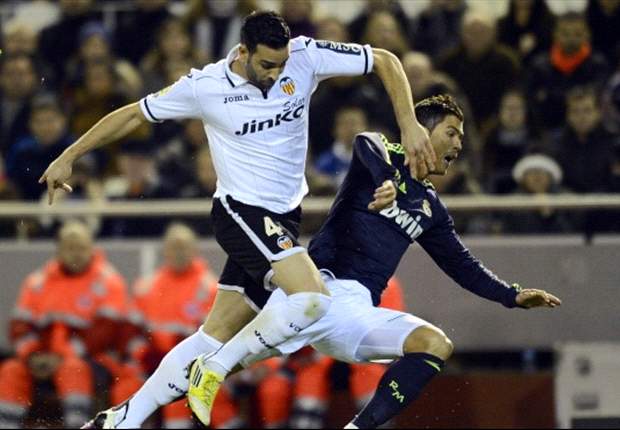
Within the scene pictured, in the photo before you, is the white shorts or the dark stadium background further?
the dark stadium background

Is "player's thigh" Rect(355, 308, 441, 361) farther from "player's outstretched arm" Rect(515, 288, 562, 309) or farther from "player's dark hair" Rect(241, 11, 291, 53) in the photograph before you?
"player's dark hair" Rect(241, 11, 291, 53)

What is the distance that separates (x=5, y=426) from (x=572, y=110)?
4.14 metres

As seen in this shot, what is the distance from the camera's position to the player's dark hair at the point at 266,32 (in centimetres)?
798

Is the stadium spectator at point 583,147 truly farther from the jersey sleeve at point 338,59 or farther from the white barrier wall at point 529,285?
the jersey sleeve at point 338,59

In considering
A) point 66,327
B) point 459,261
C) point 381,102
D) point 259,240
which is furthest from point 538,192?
point 259,240

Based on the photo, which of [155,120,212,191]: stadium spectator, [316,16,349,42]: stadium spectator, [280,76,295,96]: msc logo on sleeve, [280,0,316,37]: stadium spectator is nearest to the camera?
[280,76,295,96]: msc logo on sleeve

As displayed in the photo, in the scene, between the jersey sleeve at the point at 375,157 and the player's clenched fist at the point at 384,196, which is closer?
the player's clenched fist at the point at 384,196

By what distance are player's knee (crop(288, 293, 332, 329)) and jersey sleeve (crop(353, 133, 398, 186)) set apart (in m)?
0.60

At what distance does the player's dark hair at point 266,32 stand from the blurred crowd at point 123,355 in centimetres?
300

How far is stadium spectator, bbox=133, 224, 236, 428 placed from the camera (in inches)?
428

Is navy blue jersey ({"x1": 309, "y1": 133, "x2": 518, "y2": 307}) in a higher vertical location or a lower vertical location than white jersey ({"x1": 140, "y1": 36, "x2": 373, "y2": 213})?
lower

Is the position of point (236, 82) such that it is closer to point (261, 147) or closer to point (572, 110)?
point (261, 147)

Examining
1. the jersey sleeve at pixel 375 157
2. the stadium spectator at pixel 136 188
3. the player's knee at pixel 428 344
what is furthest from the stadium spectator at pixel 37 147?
the player's knee at pixel 428 344

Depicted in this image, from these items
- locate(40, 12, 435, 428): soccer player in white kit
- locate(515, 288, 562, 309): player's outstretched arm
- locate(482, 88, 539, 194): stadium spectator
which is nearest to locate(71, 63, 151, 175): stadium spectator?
locate(482, 88, 539, 194): stadium spectator
